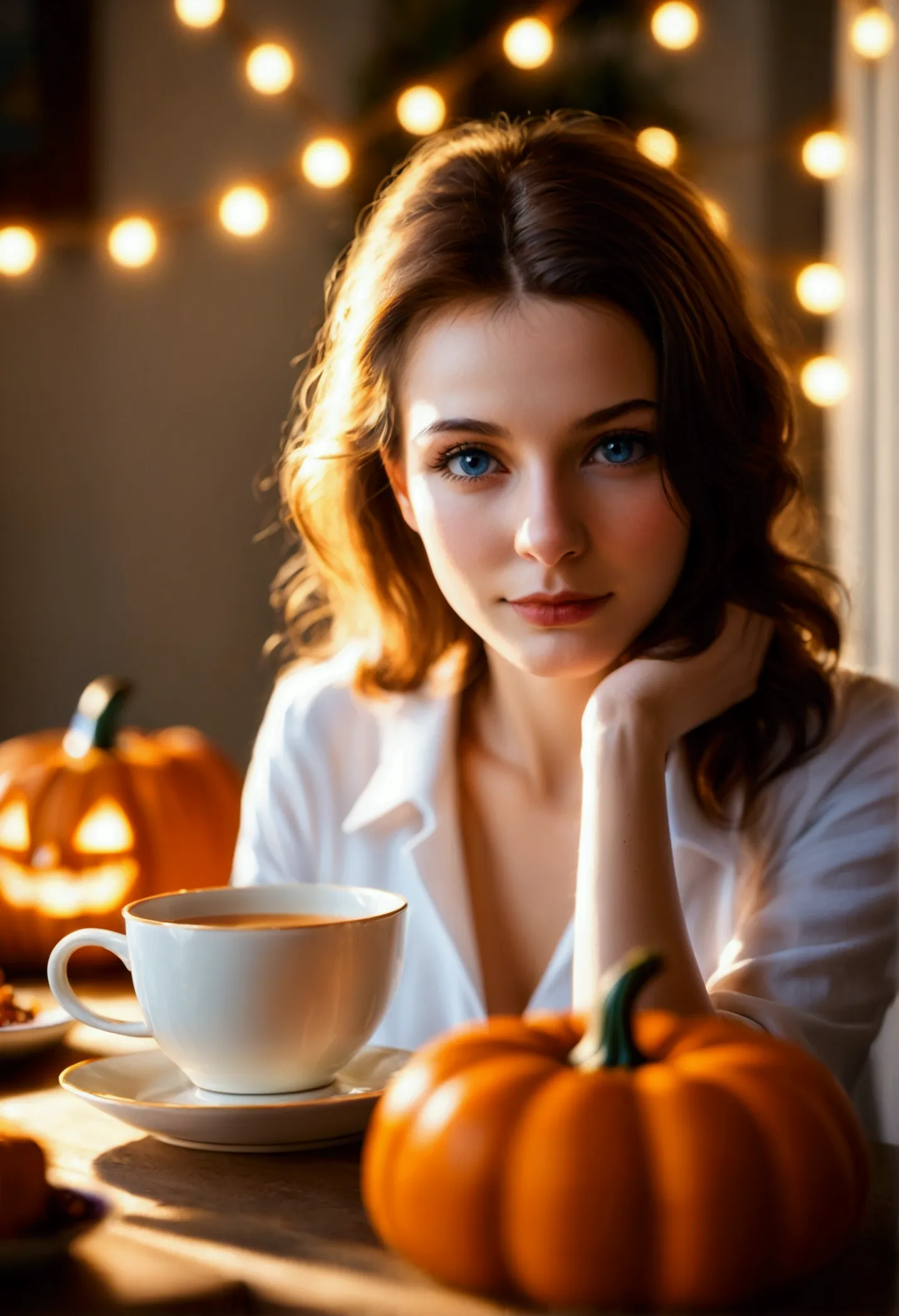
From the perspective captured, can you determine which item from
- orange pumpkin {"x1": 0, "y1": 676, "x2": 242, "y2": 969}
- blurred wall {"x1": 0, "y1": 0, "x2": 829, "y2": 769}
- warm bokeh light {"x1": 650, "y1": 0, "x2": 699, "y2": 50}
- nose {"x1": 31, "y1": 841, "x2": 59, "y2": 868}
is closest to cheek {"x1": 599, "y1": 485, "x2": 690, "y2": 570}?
orange pumpkin {"x1": 0, "y1": 676, "x2": 242, "y2": 969}

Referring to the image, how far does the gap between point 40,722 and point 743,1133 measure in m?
2.23

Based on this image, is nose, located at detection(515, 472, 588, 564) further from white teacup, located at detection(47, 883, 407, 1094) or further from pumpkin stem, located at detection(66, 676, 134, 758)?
pumpkin stem, located at detection(66, 676, 134, 758)

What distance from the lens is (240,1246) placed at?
565mm

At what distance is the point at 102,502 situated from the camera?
8.52ft

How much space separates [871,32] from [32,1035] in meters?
1.34

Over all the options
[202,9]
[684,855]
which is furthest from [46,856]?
[202,9]

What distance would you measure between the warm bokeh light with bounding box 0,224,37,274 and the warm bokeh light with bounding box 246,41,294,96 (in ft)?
1.32

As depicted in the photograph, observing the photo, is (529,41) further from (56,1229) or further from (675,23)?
(56,1229)

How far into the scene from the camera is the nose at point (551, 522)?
0.93 m

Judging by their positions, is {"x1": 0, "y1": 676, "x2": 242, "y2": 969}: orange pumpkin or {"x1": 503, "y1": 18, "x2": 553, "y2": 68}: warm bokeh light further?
{"x1": 503, "y1": 18, "x2": 553, "y2": 68}: warm bokeh light

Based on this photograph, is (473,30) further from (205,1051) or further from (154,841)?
(205,1051)

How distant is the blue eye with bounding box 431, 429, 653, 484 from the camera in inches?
38.0

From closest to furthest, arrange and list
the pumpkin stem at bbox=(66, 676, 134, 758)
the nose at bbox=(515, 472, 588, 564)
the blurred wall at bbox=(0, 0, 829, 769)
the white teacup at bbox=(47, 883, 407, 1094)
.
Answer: the white teacup at bbox=(47, 883, 407, 1094) → the nose at bbox=(515, 472, 588, 564) → the pumpkin stem at bbox=(66, 676, 134, 758) → the blurred wall at bbox=(0, 0, 829, 769)

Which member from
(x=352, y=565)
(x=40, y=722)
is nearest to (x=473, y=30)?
(x=40, y=722)
